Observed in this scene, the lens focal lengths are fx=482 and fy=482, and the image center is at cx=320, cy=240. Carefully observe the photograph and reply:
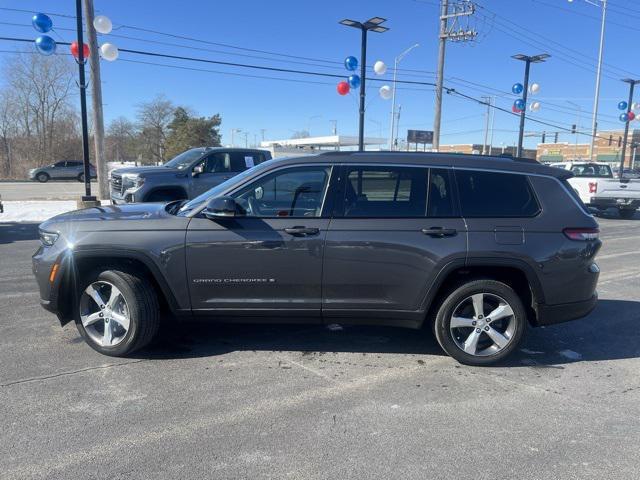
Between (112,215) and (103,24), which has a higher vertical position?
(103,24)

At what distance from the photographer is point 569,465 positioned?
2.79 metres

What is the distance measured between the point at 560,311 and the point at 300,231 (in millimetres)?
2304

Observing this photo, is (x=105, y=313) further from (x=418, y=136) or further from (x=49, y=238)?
(x=418, y=136)

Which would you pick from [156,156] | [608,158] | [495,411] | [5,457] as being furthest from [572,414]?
[608,158]

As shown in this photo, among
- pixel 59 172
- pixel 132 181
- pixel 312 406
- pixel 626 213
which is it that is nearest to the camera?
pixel 312 406

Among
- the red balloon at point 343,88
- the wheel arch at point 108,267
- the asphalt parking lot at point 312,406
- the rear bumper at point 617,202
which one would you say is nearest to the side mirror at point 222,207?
the wheel arch at point 108,267

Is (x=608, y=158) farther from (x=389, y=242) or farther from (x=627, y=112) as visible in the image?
(x=389, y=242)

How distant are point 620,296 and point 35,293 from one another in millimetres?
7620

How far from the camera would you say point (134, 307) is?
3.95 metres

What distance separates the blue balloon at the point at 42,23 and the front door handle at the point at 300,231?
1268 cm

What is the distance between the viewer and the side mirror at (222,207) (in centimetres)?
377

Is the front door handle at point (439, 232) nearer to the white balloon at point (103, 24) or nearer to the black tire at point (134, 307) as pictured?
the black tire at point (134, 307)

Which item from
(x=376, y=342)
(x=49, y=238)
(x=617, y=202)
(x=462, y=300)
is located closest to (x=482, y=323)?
(x=462, y=300)

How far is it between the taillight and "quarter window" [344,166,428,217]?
122cm
